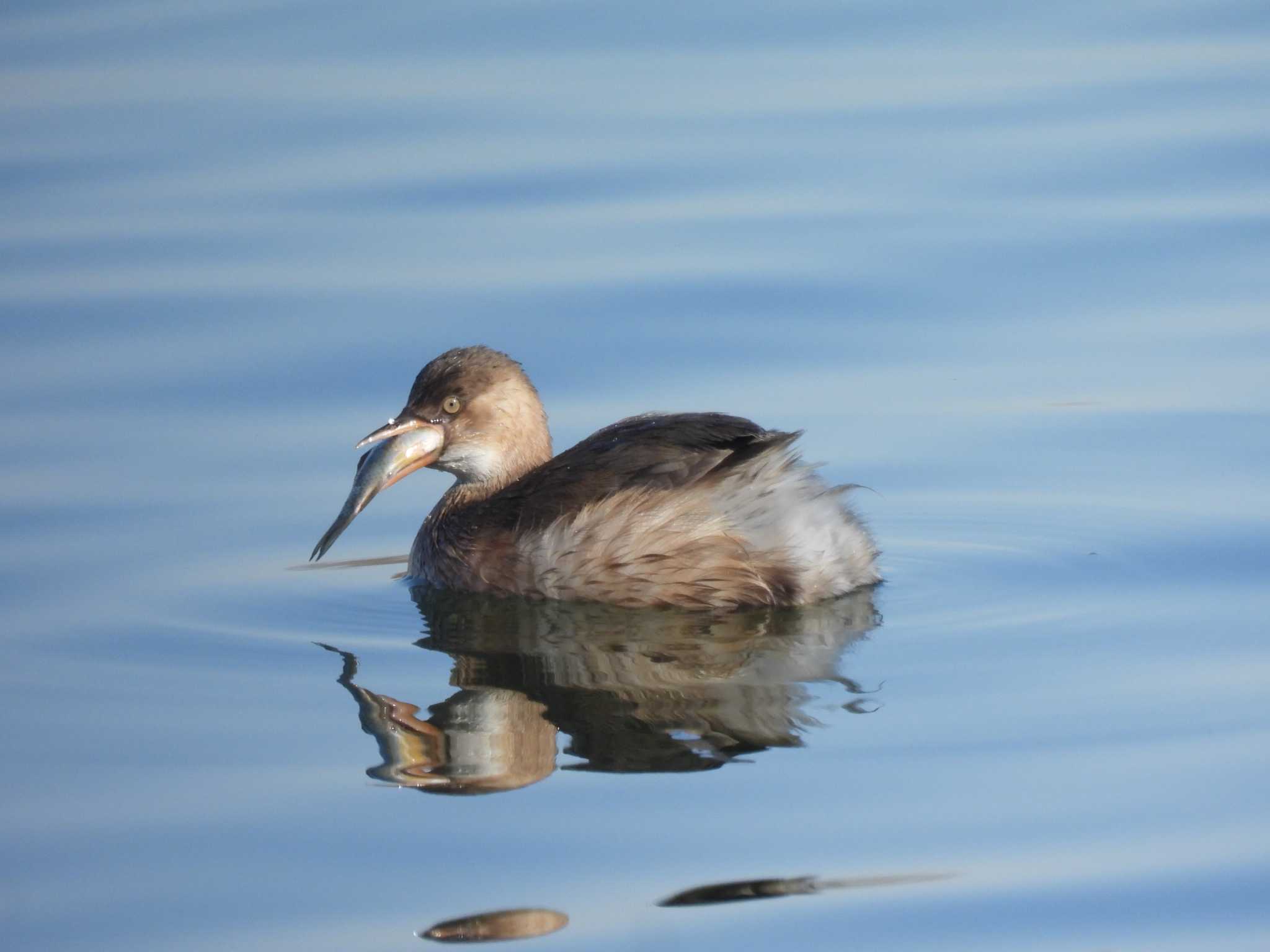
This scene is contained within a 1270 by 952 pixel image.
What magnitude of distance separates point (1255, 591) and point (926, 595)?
1.04m

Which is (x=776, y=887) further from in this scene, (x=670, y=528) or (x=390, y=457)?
(x=390, y=457)

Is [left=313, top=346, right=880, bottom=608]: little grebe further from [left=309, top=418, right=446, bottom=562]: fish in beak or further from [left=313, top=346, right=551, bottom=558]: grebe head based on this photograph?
[left=313, top=346, right=551, bottom=558]: grebe head

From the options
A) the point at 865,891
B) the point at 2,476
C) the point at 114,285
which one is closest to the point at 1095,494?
the point at 865,891

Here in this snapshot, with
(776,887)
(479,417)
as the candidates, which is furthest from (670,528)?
(776,887)

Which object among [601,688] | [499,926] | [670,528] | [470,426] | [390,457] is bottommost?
[499,926]

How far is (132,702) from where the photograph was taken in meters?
6.27

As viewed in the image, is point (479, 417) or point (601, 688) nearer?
point (601, 688)

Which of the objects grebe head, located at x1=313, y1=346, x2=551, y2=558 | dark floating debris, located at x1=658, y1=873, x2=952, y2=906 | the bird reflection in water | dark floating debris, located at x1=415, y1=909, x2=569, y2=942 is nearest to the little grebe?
the bird reflection in water

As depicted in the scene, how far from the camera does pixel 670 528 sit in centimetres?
718

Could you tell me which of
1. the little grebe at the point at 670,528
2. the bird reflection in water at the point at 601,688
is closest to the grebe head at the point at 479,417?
the little grebe at the point at 670,528

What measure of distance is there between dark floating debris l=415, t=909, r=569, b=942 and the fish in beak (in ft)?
9.91

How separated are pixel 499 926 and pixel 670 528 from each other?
8.62 ft

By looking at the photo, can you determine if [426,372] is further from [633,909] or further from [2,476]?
[633,909]

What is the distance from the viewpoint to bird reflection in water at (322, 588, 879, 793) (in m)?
5.68
